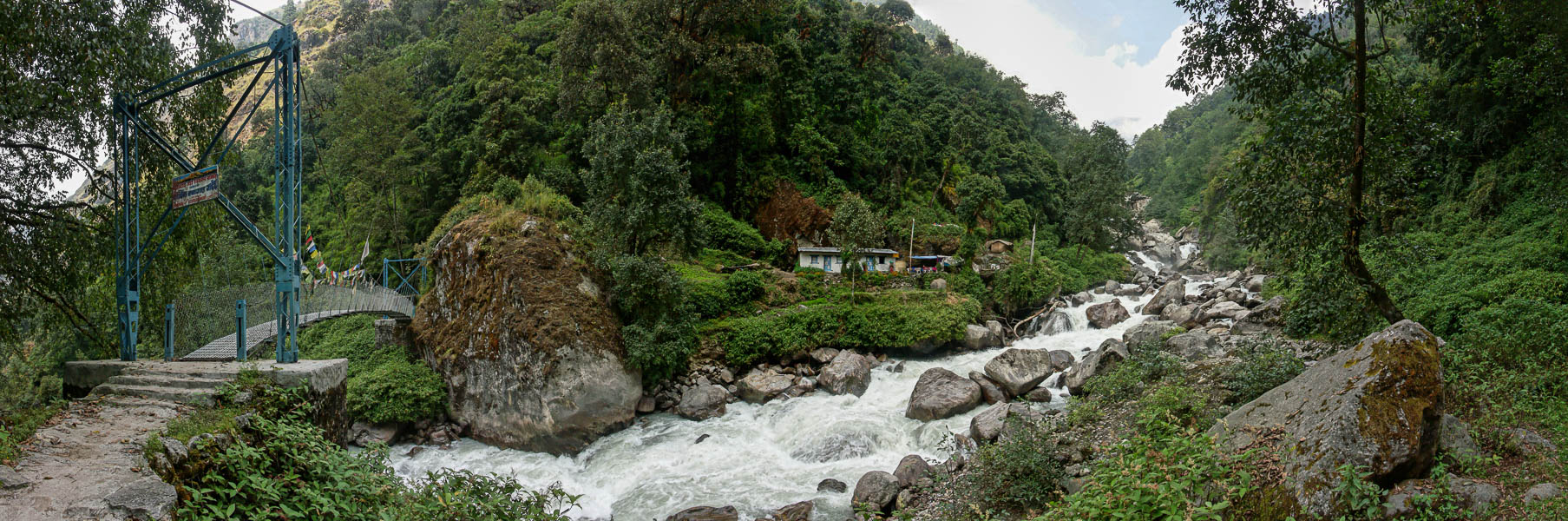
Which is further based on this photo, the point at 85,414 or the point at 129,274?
the point at 129,274

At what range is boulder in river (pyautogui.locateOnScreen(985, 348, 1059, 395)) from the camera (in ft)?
52.5

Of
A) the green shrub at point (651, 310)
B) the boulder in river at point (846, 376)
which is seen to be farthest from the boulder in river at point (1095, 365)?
the green shrub at point (651, 310)

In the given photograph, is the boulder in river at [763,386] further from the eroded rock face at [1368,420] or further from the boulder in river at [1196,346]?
the eroded rock face at [1368,420]

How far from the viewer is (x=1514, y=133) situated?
56.1 feet

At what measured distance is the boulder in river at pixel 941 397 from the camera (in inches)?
597

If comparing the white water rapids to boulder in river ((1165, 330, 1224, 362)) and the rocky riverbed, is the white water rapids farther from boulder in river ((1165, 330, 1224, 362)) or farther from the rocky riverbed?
boulder in river ((1165, 330, 1224, 362))

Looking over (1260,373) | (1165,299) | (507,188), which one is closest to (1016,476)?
(1260,373)

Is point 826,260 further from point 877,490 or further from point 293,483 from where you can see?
point 293,483

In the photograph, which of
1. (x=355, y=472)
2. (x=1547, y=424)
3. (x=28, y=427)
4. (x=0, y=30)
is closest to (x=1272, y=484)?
(x=1547, y=424)

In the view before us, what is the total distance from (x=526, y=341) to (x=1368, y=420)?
1525 cm

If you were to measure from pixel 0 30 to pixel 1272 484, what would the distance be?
45.6 ft

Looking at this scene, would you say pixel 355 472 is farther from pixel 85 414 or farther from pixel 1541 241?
pixel 1541 241

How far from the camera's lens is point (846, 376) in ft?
60.0

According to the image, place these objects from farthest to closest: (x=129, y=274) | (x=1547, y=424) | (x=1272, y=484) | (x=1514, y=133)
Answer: (x=1514, y=133)
(x=129, y=274)
(x=1547, y=424)
(x=1272, y=484)
